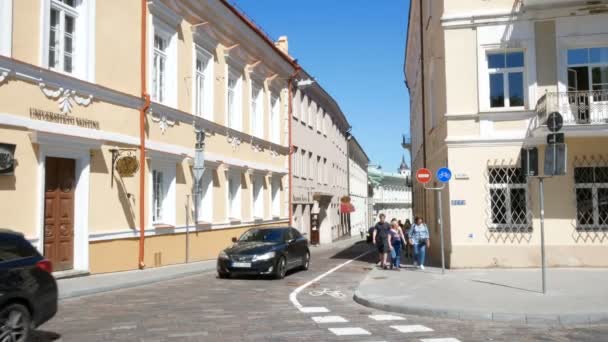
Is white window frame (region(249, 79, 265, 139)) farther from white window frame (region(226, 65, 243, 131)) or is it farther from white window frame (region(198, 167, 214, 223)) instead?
white window frame (region(198, 167, 214, 223))

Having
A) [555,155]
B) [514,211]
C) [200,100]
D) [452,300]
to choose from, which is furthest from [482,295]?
[200,100]

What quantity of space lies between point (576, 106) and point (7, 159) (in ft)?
47.9

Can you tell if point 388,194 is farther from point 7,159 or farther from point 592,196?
point 7,159

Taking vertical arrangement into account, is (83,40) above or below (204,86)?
below

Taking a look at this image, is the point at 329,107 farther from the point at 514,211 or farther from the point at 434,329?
the point at 434,329

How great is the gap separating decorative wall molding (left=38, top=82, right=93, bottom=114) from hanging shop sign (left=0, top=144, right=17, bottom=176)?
5.70 ft

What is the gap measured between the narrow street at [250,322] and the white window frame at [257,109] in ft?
52.6

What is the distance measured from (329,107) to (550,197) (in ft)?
104

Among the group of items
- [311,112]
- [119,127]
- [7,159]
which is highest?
[311,112]

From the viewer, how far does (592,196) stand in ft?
53.7

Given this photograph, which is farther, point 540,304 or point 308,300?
point 308,300

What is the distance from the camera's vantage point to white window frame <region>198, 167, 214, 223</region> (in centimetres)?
2259

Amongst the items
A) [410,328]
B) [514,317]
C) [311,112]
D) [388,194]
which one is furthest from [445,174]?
[388,194]

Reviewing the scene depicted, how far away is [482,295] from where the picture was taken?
11.4 m
